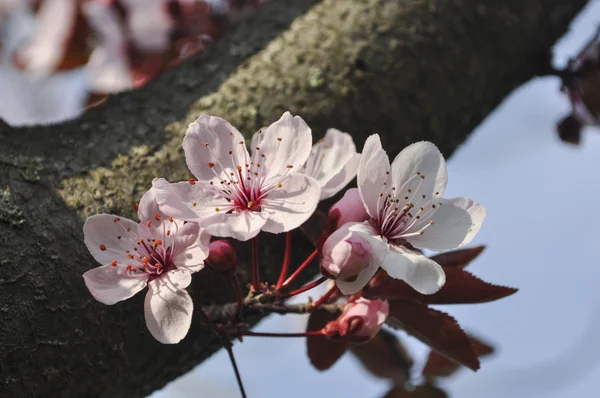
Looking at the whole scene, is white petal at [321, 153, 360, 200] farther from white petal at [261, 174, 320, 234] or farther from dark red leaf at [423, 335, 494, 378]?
dark red leaf at [423, 335, 494, 378]

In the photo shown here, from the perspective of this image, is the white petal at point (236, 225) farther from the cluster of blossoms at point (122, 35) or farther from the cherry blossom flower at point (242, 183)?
the cluster of blossoms at point (122, 35)

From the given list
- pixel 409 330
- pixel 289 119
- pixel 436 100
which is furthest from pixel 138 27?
pixel 409 330

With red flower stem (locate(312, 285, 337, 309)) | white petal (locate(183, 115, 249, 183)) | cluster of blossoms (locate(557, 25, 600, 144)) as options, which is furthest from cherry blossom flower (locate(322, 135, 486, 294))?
cluster of blossoms (locate(557, 25, 600, 144))

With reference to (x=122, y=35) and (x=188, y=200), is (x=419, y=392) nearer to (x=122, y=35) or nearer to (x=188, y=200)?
(x=188, y=200)

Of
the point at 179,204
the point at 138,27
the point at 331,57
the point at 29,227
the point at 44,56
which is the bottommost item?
the point at 44,56

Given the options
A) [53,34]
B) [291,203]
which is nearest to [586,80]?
[291,203]

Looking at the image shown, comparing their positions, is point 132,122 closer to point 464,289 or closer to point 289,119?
point 289,119

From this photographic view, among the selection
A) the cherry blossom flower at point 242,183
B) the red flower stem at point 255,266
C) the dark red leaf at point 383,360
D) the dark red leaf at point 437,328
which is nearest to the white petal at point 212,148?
the cherry blossom flower at point 242,183
